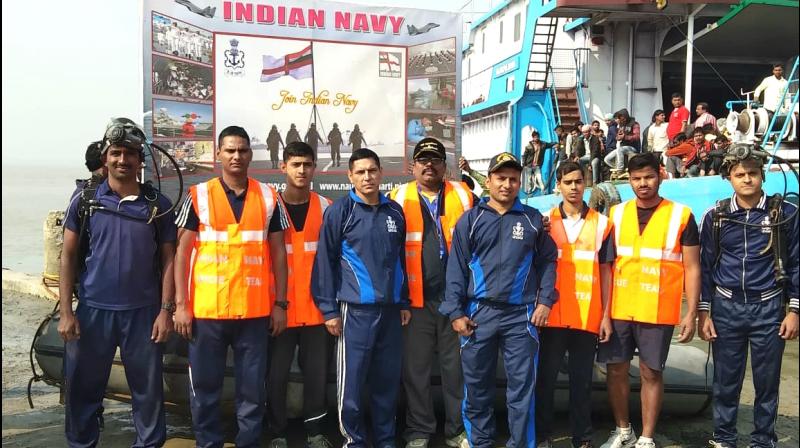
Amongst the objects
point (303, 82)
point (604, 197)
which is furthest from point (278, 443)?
point (604, 197)

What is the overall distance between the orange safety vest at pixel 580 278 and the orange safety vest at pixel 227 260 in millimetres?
1803

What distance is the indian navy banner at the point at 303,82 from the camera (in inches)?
208

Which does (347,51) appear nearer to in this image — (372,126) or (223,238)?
(372,126)

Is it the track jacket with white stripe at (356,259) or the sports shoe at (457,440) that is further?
the sports shoe at (457,440)

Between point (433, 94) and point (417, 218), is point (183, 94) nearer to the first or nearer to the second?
point (433, 94)

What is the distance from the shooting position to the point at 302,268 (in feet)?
14.3

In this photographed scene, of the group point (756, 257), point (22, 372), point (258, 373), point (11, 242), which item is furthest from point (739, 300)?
point (11, 242)

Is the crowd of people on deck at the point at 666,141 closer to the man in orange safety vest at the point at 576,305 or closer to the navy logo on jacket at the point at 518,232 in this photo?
the man in orange safety vest at the point at 576,305

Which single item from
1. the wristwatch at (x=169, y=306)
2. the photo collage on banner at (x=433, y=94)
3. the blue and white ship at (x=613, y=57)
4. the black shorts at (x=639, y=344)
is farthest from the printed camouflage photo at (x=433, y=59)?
the blue and white ship at (x=613, y=57)

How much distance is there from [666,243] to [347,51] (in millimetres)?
3057

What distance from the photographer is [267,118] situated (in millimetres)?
5645

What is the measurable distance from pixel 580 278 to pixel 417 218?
1.10 meters

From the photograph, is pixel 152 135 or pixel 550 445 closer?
pixel 550 445

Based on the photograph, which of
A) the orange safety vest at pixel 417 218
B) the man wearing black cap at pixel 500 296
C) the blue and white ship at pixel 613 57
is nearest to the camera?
the man wearing black cap at pixel 500 296
